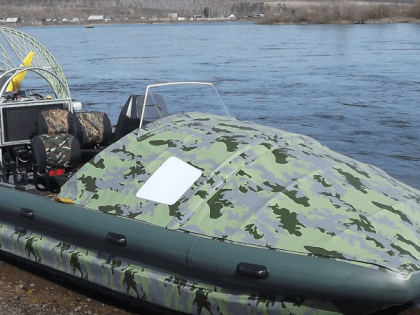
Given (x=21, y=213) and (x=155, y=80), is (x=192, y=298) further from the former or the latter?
(x=155, y=80)

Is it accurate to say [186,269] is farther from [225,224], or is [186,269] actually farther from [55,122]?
[55,122]

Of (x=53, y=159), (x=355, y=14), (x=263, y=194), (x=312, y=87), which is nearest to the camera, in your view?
(x=263, y=194)

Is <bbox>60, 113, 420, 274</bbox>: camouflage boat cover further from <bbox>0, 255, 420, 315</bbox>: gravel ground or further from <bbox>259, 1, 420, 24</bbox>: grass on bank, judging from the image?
<bbox>259, 1, 420, 24</bbox>: grass on bank

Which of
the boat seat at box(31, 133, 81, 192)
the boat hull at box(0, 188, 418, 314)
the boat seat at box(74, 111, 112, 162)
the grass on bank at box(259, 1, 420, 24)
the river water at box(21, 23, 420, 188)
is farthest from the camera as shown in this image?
the grass on bank at box(259, 1, 420, 24)

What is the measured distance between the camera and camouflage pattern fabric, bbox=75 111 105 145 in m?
7.17

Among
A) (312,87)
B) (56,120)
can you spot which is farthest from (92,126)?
(312,87)

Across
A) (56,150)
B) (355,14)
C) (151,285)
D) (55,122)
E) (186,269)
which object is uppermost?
(355,14)

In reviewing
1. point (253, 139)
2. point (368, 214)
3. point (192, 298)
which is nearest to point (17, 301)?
point (192, 298)

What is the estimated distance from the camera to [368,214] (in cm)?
417

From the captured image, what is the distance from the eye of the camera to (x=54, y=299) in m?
5.02

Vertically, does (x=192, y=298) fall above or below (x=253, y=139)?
below

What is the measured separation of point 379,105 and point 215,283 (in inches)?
568

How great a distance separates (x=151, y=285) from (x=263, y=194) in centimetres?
110

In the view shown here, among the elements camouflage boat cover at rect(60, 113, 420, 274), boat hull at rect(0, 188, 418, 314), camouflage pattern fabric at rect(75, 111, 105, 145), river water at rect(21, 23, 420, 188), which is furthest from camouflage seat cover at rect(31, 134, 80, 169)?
river water at rect(21, 23, 420, 188)
